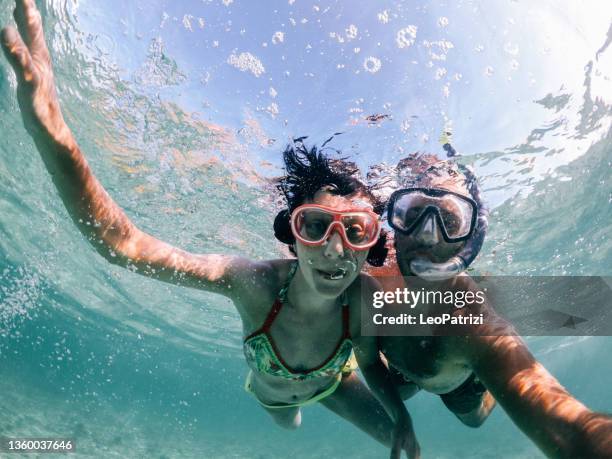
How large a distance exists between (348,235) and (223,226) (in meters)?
11.8

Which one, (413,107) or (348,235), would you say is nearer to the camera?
(348,235)

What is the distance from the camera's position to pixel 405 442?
4.33 metres

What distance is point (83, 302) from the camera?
32.4 m

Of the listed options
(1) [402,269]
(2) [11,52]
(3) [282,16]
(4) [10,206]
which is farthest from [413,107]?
(4) [10,206]

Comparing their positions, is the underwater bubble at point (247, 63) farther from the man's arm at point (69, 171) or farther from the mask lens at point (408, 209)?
the man's arm at point (69, 171)

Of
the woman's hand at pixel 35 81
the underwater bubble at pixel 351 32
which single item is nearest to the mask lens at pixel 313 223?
the woman's hand at pixel 35 81

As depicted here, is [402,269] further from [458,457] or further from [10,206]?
[458,457]

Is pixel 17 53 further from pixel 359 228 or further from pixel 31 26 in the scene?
Answer: pixel 359 228

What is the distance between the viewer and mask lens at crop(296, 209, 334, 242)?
4.29 m

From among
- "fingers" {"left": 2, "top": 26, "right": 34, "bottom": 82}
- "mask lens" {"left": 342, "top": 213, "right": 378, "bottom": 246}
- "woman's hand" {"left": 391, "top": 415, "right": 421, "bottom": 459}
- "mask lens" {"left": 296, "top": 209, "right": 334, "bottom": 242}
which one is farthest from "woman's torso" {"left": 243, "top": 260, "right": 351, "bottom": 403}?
"fingers" {"left": 2, "top": 26, "right": 34, "bottom": 82}

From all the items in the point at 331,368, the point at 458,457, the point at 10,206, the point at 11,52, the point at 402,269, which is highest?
the point at 11,52

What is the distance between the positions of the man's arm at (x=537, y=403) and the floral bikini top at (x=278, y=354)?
5.05ft

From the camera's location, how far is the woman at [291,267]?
3.05 metres

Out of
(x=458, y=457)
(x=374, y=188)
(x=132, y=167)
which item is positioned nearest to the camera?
(x=374, y=188)
